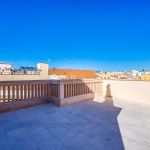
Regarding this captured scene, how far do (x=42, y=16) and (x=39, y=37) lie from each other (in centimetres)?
734

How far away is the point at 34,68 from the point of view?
855cm

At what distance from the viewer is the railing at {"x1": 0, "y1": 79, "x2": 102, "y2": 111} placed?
362 centimetres

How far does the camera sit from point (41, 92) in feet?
14.4

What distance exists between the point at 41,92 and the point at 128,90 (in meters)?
3.38

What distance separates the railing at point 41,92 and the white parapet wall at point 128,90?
1219mm

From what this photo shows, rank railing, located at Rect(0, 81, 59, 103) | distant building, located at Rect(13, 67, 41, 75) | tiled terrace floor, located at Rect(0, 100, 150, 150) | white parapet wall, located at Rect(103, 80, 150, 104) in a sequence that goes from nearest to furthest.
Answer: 1. tiled terrace floor, located at Rect(0, 100, 150, 150)
2. railing, located at Rect(0, 81, 59, 103)
3. white parapet wall, located at Rect(103, 80, 150, 104)
4. distant building, located at Rect(13, 67, 41, 75)

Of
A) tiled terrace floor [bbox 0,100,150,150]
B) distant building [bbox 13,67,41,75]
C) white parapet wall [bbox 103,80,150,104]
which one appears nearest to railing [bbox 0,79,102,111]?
tiled terrace floor [bbox 0,100,150,150]

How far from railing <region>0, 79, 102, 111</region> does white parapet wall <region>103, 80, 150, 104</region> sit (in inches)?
48.0

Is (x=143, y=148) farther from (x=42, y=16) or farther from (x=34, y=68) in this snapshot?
(x=42, y=16)

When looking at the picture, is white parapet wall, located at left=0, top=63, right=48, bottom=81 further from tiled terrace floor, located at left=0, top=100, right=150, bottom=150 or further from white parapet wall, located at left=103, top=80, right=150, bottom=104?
tiled terrace floor, located at left=0, top=100, right=150, bottom=150

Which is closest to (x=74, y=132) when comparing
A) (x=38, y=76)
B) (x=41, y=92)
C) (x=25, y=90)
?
(x=25, y=90)

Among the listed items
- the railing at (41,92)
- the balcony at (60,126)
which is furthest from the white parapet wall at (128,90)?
the railing at (41,92)

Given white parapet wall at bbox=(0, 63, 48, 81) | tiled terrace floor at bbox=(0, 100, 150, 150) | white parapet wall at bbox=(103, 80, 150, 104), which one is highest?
white parapet wall at bbox=(0, 63, 48, 81)

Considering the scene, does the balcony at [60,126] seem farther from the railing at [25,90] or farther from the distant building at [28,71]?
the distant building at [28,71]
